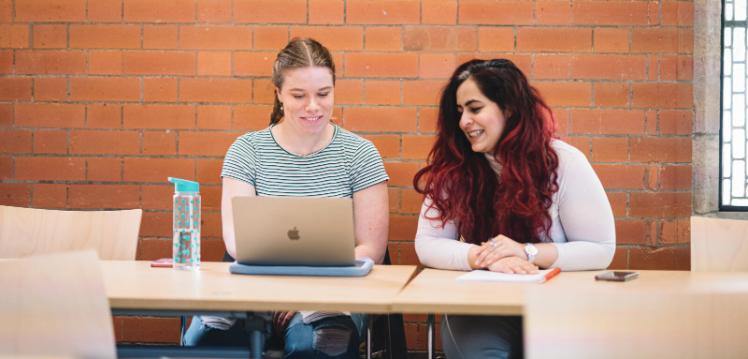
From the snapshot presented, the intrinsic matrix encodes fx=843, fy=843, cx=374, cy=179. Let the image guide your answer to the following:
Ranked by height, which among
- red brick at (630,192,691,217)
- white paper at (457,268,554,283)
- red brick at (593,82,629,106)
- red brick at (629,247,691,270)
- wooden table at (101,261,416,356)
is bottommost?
red brick at (629,247,691,270)

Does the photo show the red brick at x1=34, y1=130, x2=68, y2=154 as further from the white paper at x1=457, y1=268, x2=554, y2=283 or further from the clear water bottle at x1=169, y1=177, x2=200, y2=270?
the white paper at x1=457, y1=268, x2=554, y2=283

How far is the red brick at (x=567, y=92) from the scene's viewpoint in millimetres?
3463

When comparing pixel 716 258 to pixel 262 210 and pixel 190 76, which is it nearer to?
Result: pixel 262 210

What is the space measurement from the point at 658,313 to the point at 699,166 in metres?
2.28

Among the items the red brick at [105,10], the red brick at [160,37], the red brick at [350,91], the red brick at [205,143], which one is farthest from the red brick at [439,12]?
the red brick at [105,10]

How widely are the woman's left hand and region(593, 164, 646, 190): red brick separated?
1.18 m

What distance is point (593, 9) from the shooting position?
345 centimetres

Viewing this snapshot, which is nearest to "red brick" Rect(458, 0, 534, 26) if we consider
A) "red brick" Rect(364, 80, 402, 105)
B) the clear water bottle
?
"red brick" Rect(364, 80, 402, 105)

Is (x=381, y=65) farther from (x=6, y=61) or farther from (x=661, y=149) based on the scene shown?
(x=6, y=61)

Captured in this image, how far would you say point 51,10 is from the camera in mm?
3564

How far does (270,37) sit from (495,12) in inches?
36.9

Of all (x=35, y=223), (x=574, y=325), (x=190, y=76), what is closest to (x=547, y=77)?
(x=190, y=76)

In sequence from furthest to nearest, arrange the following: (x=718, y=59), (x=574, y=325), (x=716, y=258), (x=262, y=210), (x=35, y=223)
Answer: (x=718, y=59)
(x=35, y=223)
(x=716, y=258)
(x=262, y=210)
(x=574, y=325)

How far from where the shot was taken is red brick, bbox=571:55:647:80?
3451mm
